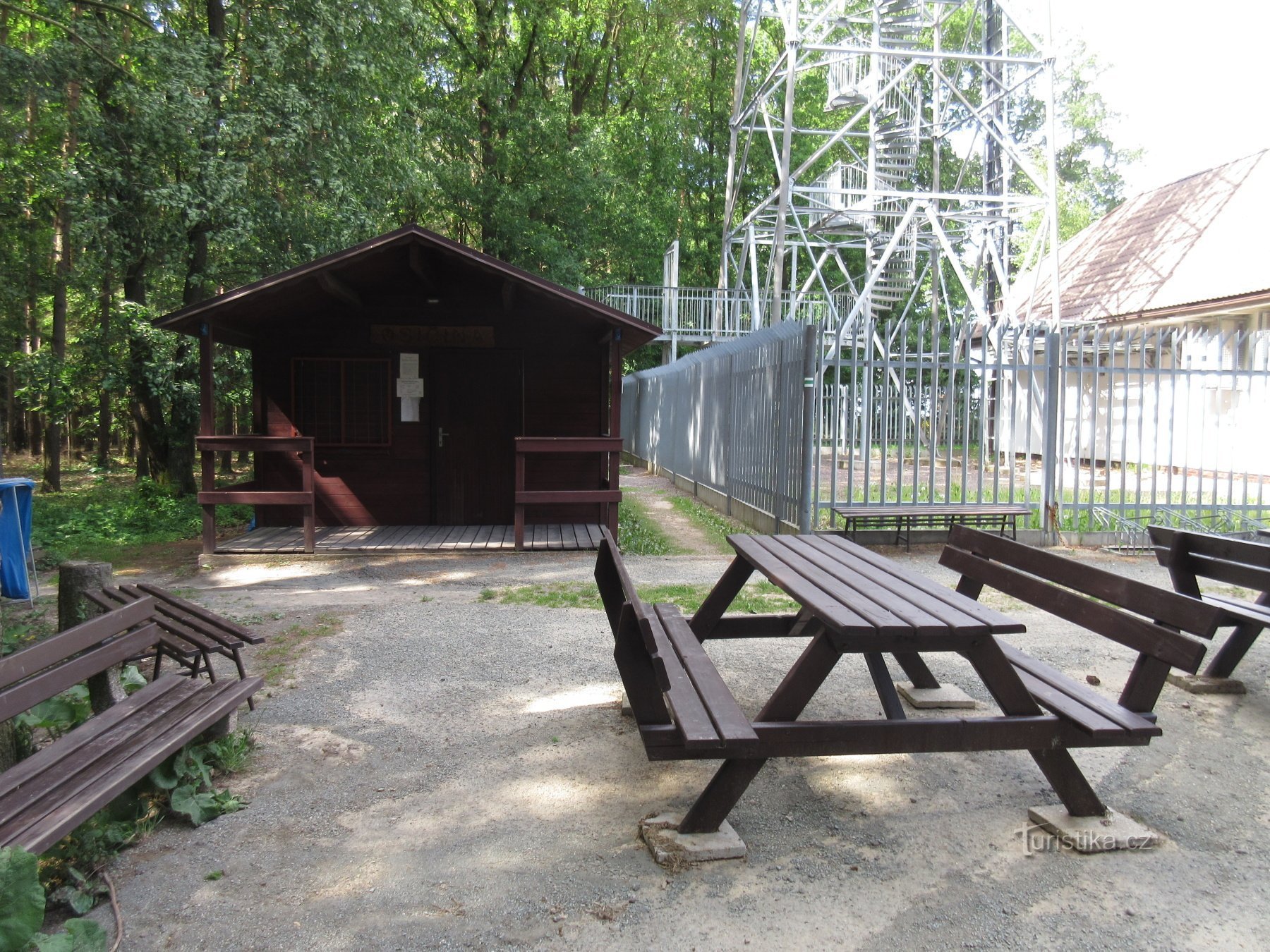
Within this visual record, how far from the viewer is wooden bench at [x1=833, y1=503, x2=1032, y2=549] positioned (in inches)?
389

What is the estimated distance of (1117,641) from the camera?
12.0 feet

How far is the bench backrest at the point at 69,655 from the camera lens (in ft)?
9.70

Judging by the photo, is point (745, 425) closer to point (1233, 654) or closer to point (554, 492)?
point (554, 492)

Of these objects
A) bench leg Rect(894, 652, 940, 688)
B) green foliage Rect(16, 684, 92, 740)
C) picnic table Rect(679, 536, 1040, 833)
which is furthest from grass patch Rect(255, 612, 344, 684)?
bench leg Rect(894, 652, 940, 688)

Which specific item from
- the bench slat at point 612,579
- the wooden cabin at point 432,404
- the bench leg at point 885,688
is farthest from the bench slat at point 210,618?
the wooden cabin at point 432,404

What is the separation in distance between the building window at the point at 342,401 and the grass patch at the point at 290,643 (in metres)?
4.48

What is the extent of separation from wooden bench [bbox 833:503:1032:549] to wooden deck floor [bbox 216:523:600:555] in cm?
282

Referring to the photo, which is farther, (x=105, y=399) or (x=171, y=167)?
(x=105, y=399)

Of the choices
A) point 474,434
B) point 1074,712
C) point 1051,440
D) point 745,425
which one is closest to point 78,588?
point 1074,712

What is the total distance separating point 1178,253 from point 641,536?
1491 centimetres

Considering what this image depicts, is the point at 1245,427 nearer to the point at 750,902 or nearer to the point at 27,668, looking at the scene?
the point at 750,902

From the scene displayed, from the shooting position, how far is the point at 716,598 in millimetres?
4770

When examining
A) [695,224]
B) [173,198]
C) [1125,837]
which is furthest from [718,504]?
[695,224]

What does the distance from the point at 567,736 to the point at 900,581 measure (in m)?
1.74
